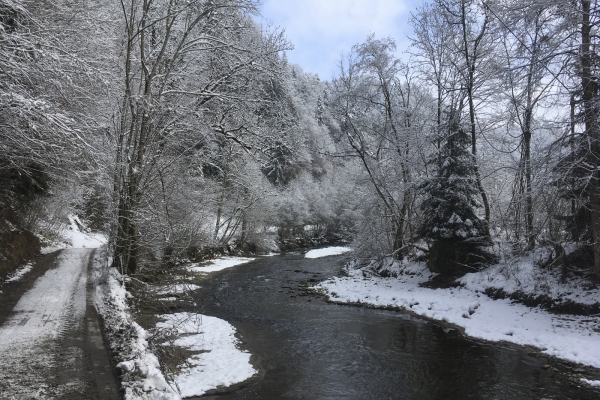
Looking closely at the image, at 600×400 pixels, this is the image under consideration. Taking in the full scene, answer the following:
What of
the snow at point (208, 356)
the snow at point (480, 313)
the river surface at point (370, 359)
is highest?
the snow at point (480, 313)

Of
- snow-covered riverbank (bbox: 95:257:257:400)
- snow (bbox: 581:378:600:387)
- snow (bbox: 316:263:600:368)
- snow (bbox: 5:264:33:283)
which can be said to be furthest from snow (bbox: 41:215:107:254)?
snow (bbox: 581:378:600:387)

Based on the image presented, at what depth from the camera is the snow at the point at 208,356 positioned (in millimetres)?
6891

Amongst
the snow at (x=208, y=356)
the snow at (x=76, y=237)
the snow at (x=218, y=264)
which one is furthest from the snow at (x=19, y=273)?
the snow at (x=218, y=264)

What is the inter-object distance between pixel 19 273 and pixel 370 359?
32.1 ft

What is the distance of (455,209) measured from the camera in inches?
620

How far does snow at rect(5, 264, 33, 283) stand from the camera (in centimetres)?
1021

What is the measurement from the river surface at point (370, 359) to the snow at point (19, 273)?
5.04 meters

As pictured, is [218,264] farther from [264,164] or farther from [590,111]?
[590,111]

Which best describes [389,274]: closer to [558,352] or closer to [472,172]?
[472,172]

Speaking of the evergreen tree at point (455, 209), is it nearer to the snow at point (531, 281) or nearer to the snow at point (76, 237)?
the snow at point (531, 281)

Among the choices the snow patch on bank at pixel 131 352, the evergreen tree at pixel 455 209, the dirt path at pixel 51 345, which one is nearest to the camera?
the dirt path at pixel 51 345

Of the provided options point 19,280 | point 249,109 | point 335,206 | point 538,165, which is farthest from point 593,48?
point 335,206

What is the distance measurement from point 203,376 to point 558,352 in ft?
25.4

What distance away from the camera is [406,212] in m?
21.2
